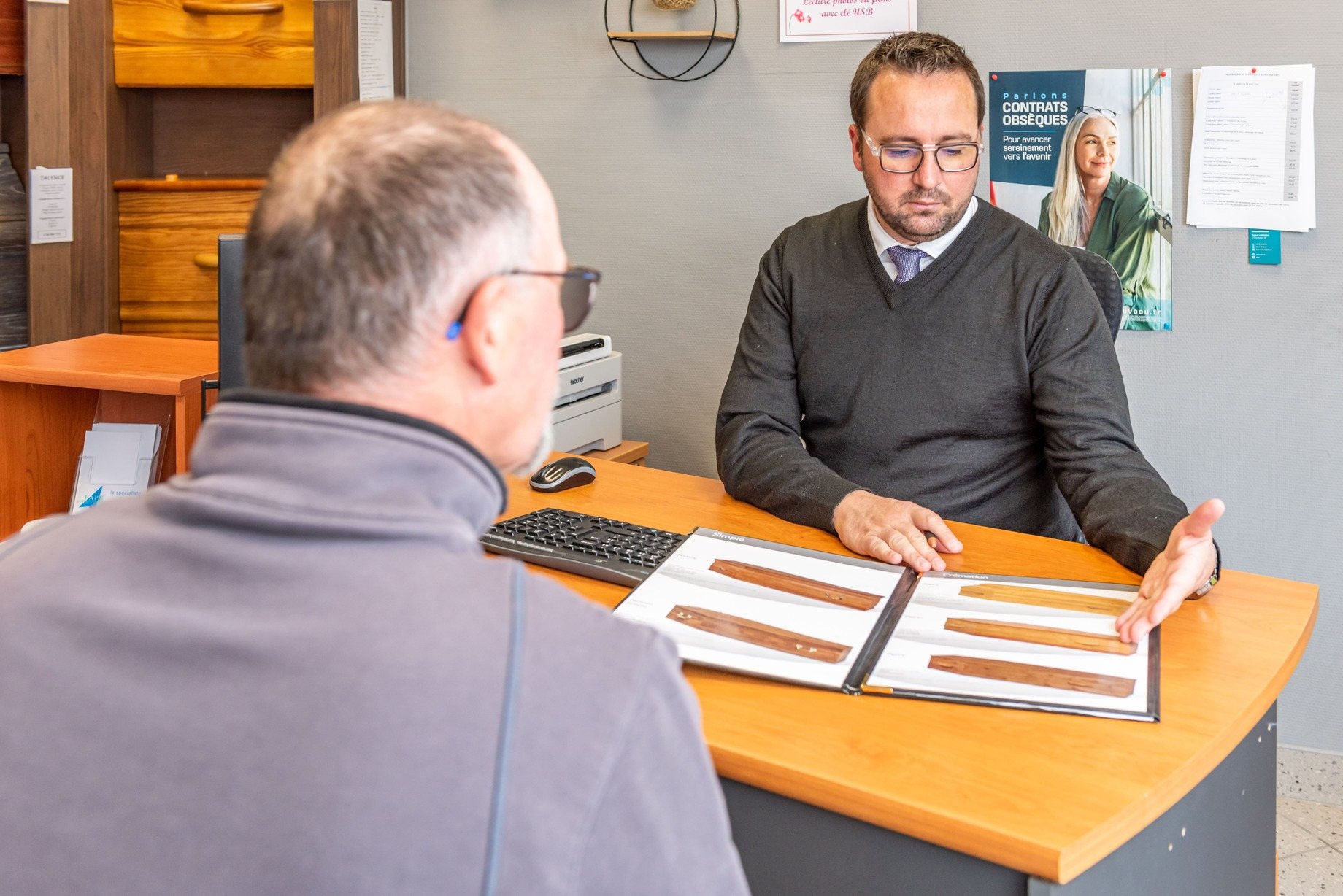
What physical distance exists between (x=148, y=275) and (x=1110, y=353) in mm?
2388

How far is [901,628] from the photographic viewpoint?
Result: 1.30 m

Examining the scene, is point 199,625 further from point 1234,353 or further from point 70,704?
point 1234,353

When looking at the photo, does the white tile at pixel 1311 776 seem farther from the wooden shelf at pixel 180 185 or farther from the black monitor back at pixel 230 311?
the wooden shelf at pixel 180 185

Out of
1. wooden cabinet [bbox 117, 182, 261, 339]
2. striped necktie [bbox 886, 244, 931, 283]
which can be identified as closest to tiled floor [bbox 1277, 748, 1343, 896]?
striped necktie [bbox 886, 244, 931, 283]

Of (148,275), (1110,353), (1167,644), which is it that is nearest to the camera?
(1167,644)

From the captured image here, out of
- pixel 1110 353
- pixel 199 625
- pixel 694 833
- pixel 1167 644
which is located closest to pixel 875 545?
pixel 1167 644

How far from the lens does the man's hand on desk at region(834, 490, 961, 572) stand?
1.50 m

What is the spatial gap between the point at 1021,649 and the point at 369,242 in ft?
2.72

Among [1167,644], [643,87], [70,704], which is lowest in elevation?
[1167,644]

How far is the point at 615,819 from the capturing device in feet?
2.09

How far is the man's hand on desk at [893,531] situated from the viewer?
1.50 meters

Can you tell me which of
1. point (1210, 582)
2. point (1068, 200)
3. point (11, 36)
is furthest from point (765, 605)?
point (11, 36)

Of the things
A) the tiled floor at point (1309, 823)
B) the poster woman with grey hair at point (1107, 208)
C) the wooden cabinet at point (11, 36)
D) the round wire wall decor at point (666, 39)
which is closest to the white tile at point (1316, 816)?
the tiled floor at point (1309, 823)

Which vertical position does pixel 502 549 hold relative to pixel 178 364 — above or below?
below
